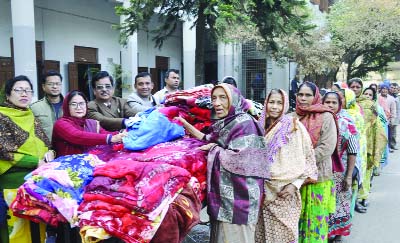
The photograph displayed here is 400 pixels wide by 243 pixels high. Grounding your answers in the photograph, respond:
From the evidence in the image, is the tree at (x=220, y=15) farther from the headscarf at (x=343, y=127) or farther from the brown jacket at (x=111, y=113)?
the brown jacket at (x=111, y=113)

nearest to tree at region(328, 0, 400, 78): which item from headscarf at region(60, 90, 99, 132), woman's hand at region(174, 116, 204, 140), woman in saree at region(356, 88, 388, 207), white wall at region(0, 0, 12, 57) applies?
woman in saree at region(356, 88, 388, 207)

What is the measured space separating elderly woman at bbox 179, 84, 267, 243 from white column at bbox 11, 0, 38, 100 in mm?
6741

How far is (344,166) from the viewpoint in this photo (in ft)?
13.1

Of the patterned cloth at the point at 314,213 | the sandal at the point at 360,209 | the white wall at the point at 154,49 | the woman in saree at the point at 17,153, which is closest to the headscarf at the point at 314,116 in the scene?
the patterned cloth at the point at 314,213

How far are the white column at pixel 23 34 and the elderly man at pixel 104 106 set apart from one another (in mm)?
5284

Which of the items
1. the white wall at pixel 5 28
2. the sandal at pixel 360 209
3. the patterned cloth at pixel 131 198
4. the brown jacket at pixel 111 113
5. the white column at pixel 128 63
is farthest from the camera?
the white column at pixel 128 63

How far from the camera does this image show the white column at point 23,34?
26.1 ft

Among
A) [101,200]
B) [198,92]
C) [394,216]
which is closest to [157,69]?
[394,216]

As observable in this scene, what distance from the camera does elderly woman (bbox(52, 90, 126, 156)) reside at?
2756 mm

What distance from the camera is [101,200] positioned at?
6.07 feet

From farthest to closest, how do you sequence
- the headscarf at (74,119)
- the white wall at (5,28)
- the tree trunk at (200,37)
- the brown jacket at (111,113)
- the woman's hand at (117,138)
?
1. the white wall at (5,28)
2. the tree trunk at (200,37)
3. the brown jacket at (111,113)
4. the headscarf at (74,119)
5. the woman's hand at (117,138)

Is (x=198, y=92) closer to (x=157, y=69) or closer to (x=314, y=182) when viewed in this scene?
(x=314, y=182)

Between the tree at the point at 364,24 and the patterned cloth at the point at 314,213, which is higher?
the tree at the point at 364,24

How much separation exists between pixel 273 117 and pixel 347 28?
38.6ft
